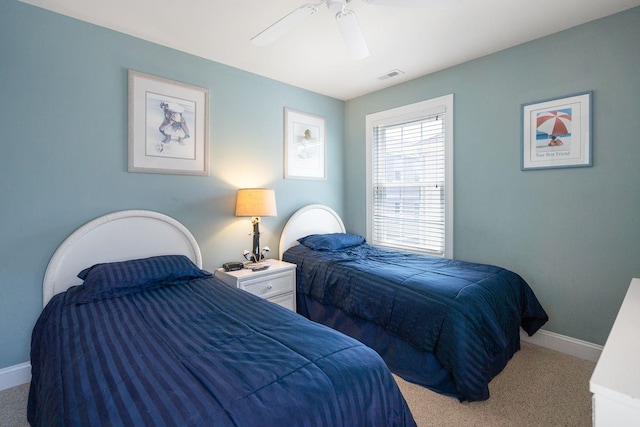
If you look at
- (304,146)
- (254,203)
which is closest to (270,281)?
(254,203)

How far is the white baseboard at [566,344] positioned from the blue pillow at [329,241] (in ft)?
5.74

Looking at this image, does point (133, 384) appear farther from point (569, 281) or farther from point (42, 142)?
→ point (569, 281)

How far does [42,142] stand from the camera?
2.07m

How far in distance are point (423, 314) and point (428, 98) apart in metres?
2.31

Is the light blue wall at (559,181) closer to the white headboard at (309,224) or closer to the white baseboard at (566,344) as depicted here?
the white baseboard at (566,344)

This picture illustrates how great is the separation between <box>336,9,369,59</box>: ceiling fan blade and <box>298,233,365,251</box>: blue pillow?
1.77m

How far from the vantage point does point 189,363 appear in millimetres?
1125

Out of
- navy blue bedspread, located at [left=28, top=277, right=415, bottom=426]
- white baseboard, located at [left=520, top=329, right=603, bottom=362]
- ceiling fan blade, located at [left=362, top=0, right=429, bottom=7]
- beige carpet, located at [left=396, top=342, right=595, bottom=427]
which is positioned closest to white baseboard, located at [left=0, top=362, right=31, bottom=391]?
navy blue bedspread, located at [left=28, top=277, right=415, bottom=426]

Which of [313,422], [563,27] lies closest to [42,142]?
[313,422]

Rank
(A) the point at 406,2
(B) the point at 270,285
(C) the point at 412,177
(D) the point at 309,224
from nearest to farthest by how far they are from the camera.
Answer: (A) the point at 406,2, (B) the point at 270,285, (C) the point at 412,177, (D) the point at 309,224

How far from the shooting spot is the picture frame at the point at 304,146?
344 cm

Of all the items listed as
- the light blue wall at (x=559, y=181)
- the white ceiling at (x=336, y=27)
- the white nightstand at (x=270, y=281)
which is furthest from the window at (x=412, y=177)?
the white nightstand at (x=270, y=281)

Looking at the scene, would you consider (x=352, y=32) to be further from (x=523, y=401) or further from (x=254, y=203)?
(x=523, y=401)

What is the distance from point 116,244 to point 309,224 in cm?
191
